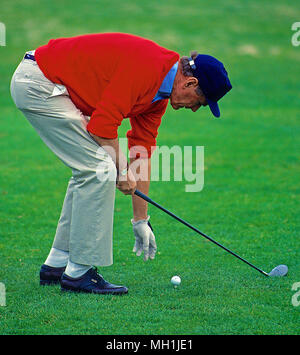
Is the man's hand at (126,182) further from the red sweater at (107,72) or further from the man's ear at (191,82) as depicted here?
the man's ear at (191,82)

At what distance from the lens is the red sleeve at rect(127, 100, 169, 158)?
204 inches

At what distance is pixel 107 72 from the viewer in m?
4.55

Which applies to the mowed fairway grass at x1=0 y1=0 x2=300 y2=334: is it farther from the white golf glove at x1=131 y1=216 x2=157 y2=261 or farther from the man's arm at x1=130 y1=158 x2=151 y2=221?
the man's arm at x1=130 y1=158 x2=151 y2=221

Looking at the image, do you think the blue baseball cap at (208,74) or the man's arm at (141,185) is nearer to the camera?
the blue baseball cap at (208,74)

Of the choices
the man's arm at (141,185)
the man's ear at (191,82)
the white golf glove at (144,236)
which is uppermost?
the man's ear at (191,82)

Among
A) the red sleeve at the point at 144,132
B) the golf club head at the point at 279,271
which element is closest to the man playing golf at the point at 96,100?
the red sleeve at the point at 144,132

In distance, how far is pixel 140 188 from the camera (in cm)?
539

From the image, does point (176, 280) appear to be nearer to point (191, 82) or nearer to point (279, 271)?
point (279, 271)

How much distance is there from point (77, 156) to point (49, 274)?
3.42 feet

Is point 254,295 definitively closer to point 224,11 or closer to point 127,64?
point 127,64

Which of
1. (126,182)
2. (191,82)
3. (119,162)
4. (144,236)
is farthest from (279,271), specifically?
(191,82)

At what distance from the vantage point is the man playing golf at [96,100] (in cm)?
450

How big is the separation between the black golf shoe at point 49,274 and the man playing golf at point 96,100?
0.23 metres

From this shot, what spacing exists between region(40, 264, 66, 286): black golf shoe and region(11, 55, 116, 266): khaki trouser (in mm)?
391
